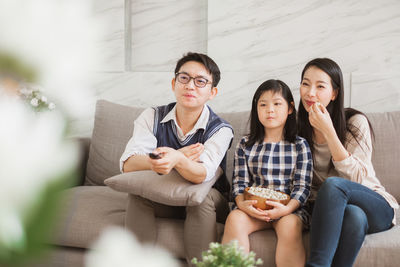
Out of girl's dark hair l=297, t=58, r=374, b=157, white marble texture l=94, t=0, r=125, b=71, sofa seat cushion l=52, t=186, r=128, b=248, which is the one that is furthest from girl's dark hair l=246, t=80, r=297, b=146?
white marble texture l=94, t=0, r=125, b=71

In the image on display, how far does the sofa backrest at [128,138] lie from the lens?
200 cm

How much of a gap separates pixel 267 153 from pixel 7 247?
1.72m

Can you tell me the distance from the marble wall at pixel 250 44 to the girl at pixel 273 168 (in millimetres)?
797

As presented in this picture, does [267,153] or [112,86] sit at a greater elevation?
[112,86]

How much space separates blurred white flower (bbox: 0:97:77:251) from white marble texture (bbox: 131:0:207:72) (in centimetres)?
276

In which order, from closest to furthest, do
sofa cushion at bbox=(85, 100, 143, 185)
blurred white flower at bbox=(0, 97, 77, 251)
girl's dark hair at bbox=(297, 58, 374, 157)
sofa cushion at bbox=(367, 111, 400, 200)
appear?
1. blurred white flower at bbox=(0, 97, 77, 251)
2. girl's dark hair at bbox=(297, 58, 374, 157)
3. sofa cushion at bbox=(367, 111, 400, 200)
4. sofa cushion at bbox=(85, 100, 143, 185)

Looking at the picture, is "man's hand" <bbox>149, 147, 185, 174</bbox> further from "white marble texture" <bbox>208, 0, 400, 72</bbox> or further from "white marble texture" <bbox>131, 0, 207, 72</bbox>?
"white marble texture" <bbox>131, 0, 207, 72</bbox>

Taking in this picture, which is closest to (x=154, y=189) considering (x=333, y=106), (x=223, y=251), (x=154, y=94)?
(x=223, y=251)

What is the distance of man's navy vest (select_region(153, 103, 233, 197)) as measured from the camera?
1.87 meters

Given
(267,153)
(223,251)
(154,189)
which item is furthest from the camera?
(267,153)

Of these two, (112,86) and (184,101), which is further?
(112,86)

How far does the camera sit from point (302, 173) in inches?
68.9

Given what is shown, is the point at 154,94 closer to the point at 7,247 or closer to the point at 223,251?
the point at 223,251

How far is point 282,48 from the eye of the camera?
8.72 ft
